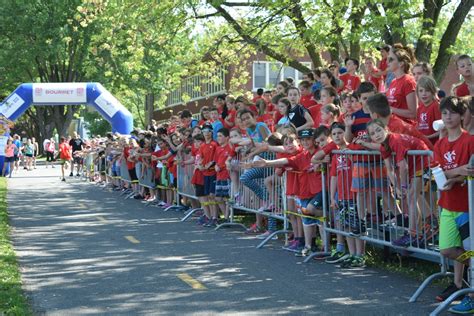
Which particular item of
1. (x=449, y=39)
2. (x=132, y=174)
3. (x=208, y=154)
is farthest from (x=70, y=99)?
(x=208, y=154)

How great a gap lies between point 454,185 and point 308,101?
686 centimetres

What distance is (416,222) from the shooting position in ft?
26.8

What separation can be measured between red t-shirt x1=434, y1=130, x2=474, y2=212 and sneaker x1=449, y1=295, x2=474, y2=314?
752 millimetres

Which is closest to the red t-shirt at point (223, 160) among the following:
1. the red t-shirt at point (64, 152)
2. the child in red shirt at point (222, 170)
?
the child in red shirt at point (222, 170)

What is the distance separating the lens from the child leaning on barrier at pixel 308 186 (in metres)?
10.4

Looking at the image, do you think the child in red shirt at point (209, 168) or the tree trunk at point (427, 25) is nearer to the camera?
the child in red shirt at point (209, 168)

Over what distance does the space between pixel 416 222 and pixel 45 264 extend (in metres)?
4.50

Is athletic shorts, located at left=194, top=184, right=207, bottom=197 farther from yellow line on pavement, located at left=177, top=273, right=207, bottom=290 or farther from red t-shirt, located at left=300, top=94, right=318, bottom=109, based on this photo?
yellow line on pavement, located at left=177, top=273, right=207, bottom=290

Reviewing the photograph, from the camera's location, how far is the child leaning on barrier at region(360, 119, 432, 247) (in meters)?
8.14

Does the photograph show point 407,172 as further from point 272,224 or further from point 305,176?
point 272,224

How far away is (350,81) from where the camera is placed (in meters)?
14.1

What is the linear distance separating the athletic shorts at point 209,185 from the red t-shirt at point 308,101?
7.03 feet

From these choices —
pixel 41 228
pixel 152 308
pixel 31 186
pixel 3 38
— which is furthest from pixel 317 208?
pixel 3 38

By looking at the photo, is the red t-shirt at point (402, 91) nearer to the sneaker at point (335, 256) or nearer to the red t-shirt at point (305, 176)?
the red t-shirt at point (305, 176)
